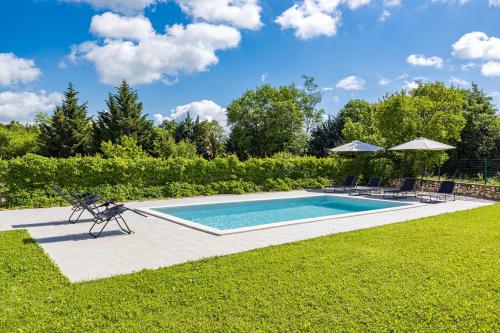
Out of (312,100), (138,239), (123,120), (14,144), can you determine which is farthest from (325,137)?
(138,239)

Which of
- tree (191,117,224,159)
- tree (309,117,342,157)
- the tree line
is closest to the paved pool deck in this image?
the tree line

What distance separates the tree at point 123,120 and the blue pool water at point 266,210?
2049cm

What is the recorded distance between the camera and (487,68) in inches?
845

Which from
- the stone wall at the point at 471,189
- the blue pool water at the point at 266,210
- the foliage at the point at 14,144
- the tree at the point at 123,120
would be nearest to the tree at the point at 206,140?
the tree at the point at 123,120

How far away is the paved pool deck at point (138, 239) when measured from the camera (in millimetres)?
5895

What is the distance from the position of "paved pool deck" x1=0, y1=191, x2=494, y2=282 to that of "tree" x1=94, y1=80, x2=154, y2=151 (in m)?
21.8

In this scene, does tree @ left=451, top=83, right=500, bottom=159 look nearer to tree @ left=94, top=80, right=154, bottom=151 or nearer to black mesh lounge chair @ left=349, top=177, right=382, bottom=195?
black mesh lounge chair @ left=349, top=177, right=382, bottom=195

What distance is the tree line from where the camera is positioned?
19094 millimetres

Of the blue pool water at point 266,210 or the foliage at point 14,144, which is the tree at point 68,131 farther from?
the blue pool water at point 266,210

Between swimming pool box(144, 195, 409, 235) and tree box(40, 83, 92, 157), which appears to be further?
tree box(40, 83, 92, 157)

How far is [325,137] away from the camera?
125 ft

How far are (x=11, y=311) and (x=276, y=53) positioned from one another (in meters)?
24.7

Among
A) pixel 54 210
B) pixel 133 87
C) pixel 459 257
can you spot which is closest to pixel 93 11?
pixel 54 210

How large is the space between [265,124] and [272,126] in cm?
88
